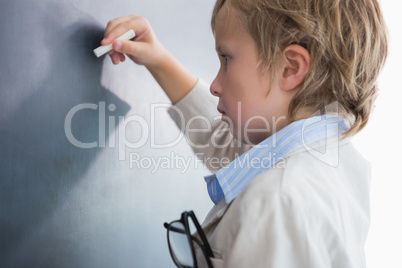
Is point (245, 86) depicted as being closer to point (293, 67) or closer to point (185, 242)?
point (293, 67)

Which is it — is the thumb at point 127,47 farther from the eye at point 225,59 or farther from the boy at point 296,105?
the eye at point 225,59

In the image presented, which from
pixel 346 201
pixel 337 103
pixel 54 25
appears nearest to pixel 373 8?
pixel 337 103

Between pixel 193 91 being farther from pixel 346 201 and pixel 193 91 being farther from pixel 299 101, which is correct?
pixel 346 201

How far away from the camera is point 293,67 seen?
21.9 inches

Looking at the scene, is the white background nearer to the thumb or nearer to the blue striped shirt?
the blue striped shirt

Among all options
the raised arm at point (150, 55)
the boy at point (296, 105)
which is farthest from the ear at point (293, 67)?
the raised arm at point (150, 55)

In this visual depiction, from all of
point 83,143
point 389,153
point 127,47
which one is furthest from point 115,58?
point 389,153

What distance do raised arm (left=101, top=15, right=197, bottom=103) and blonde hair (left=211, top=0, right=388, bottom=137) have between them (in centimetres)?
13

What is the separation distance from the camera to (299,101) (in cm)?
56

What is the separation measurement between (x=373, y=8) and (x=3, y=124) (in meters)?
0.46

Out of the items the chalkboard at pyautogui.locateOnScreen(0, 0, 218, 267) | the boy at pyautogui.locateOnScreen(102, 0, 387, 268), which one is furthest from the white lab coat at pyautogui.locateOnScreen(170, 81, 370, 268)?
the chalkboard at pyautogui.locateOnScreen(0, 0, 218, 267)

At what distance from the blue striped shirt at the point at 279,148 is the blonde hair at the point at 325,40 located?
3 cm

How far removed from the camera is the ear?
0.54m

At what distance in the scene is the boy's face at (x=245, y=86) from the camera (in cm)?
56
